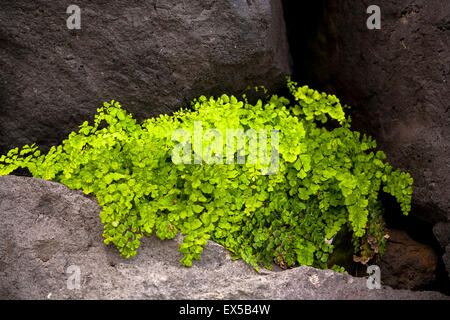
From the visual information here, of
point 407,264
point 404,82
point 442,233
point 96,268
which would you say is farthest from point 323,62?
point 96,268

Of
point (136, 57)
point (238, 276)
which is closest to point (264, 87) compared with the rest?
point (136, 57)

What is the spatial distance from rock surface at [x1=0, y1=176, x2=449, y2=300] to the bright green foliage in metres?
0.10

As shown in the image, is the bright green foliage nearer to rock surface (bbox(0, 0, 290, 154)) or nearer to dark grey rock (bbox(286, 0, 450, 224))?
dark grey rock (bbox(286, 0, 450, 224))

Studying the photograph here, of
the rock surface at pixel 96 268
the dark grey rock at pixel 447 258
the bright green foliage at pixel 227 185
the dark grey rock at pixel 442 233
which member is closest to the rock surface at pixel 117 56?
the bright green foliage at pixel 227 185

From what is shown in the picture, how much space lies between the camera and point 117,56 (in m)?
3.37

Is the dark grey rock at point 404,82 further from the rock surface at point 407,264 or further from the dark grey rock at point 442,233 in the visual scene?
the rock surface at point 407,264

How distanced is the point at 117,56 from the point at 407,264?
10.1 ft

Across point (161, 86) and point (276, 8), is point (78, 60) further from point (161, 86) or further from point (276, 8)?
point (276, 8)

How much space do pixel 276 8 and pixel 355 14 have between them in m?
0.71

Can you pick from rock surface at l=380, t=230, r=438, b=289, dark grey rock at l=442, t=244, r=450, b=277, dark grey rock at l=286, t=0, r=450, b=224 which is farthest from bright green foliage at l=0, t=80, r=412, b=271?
dark grey rock at l=442, t=244, r=450, b=277

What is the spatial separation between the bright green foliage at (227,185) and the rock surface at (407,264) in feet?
1.03

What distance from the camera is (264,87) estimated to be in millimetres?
3711

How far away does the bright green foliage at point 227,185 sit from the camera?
2686 millimetres

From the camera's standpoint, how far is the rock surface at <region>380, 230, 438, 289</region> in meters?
3.50
